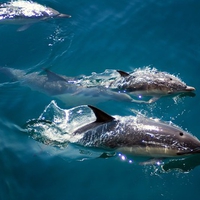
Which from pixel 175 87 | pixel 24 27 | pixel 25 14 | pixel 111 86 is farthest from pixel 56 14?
pixel 175 87

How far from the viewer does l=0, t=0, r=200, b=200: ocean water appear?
8016 millimetres

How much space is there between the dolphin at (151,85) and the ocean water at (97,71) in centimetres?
29

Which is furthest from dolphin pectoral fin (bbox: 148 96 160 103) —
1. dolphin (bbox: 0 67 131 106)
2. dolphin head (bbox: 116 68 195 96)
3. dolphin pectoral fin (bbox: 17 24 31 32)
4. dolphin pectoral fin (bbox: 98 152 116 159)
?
dolphin pectoral fin (bbox: 17 24 31 32)

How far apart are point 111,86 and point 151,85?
1293 mm

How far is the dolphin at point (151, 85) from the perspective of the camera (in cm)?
1023

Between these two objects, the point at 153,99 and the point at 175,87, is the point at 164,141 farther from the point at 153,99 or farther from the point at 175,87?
the point at 175,87

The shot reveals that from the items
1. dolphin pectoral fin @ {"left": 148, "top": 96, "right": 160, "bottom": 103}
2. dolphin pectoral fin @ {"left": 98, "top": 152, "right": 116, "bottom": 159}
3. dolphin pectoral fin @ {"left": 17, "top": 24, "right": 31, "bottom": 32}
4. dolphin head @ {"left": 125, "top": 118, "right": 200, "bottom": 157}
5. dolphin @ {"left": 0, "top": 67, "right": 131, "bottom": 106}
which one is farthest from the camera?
dolphin pectoral fin @ {"left": 17, "top": 24, "right": 31, "bottom": 32}

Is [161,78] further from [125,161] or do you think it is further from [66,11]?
[66,11]

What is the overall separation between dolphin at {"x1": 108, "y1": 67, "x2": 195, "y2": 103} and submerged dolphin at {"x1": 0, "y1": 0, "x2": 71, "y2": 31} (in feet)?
15.1

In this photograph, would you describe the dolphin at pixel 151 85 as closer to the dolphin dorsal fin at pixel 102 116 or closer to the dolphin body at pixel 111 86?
the dolphin body at pixel 111 86

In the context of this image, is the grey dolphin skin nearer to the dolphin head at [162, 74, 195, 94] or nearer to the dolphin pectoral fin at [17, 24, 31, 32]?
the dolphin head at [162, 74, 195, 94]

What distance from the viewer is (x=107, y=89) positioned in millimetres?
10820

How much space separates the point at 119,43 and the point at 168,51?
5.92ft

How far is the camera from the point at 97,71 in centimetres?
1157
